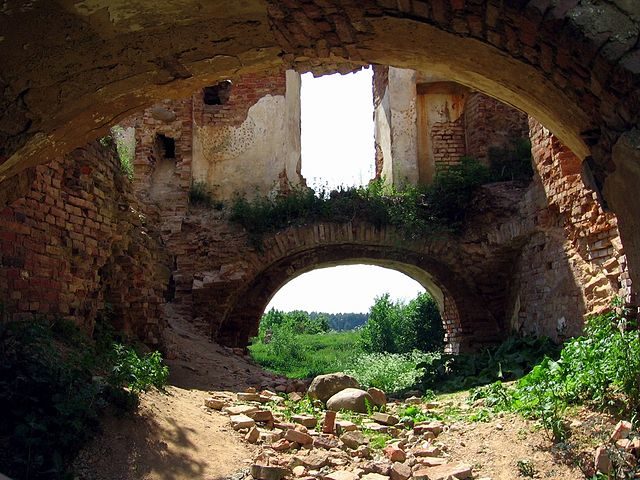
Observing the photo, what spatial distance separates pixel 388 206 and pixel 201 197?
380 centimetres

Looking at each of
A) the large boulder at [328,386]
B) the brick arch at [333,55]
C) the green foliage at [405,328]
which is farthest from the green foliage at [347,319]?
the brick arch at [333,55]

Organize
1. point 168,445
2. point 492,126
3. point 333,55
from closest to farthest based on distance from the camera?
1. point 333,55
2. point 168,445
3. point 492,126

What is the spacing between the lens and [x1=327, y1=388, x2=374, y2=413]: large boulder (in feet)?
20.4

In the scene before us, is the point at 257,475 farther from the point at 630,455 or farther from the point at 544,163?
the point at 544,163

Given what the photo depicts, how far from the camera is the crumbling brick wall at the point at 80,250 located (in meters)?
4.75

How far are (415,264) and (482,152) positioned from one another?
2.95 meters

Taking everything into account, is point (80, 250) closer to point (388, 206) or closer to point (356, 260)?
point (388, 206)

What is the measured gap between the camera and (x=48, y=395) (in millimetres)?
3779

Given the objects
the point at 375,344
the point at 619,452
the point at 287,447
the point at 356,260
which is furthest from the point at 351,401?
the point at 375,344

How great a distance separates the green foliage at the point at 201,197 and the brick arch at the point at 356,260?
1944mm

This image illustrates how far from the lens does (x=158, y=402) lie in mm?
4930

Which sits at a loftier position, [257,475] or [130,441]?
[130,441]

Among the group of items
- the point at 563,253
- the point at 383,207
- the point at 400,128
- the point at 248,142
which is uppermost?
the point at 400,128

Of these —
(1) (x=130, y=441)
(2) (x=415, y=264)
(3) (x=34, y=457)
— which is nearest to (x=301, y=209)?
(2) (x=415, y=264)
